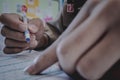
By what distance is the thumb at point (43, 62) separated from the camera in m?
0.37

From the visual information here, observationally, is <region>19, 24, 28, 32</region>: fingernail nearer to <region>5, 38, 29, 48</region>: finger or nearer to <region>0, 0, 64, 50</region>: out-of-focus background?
<region>5, 38, 29, 48</region>: finger

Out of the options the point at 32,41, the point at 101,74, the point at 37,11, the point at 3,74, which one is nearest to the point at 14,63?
the point at 3,74

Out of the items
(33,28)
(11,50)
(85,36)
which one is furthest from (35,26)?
(85,36)

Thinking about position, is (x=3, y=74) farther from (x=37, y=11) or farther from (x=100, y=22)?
(x=37, y=11)

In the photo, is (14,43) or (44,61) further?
(14,43)

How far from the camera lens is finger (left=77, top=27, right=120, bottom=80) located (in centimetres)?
27

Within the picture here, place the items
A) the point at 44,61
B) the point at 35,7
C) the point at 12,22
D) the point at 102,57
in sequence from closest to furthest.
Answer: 1. the point at 102,57
2. the point at 44,61
3. the point at 12,22
4. the point at 35,7

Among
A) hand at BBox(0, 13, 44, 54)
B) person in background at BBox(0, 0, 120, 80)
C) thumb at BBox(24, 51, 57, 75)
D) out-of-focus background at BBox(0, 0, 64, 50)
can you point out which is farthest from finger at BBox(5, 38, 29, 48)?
out-of-focus background at BBox(0, 0, 64, 50)

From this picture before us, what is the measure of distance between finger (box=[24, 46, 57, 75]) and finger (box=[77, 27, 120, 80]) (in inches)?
3.6

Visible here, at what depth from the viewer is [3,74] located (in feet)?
1.50

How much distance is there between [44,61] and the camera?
0.38 meters

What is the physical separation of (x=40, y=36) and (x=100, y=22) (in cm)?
59

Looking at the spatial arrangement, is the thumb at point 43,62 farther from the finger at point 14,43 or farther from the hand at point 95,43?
the finger at point 14,43

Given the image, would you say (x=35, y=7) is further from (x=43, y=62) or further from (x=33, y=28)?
(x=43, y=62)
